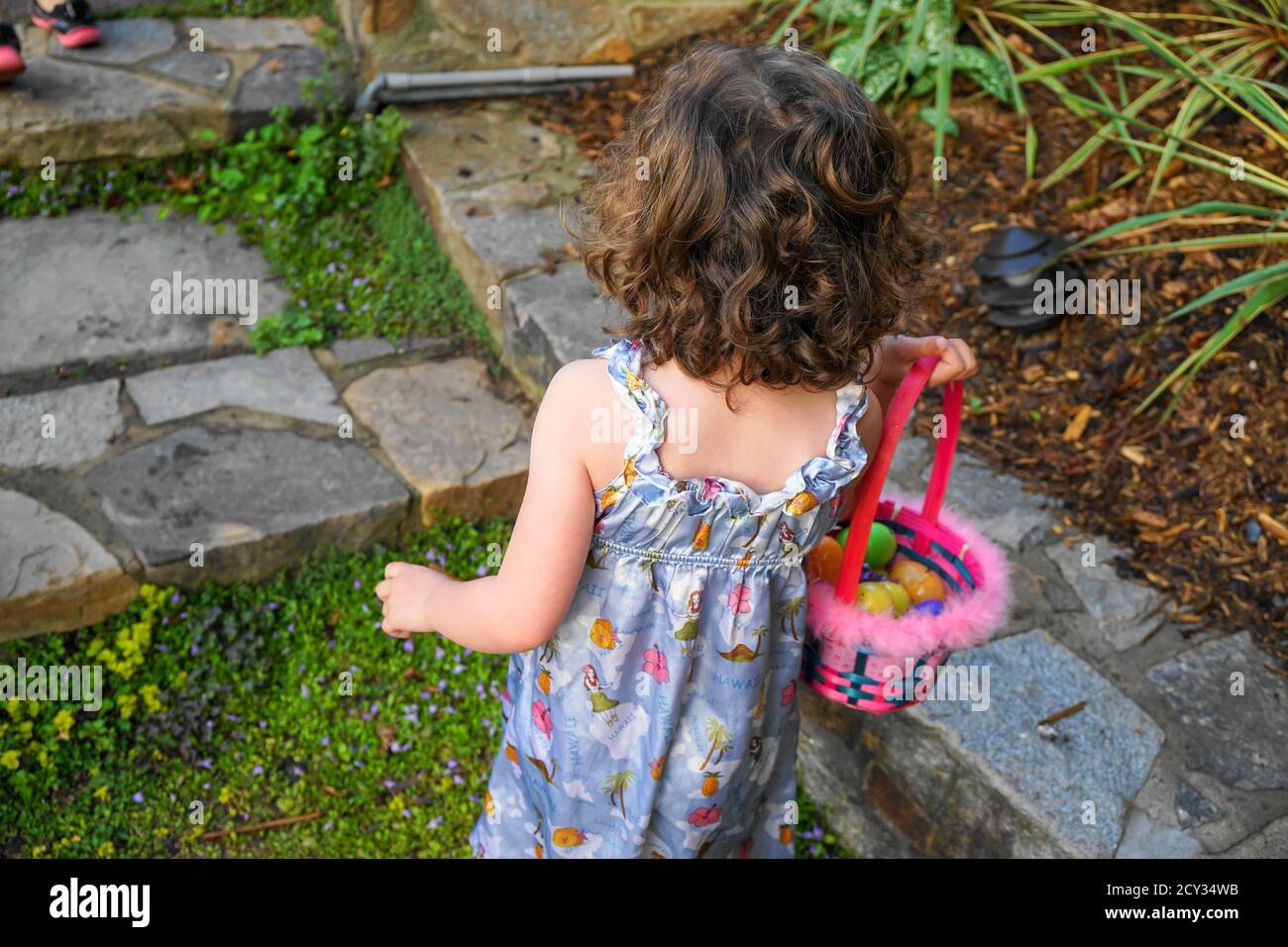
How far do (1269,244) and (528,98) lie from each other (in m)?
2.49

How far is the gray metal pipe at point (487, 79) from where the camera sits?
3770 mm

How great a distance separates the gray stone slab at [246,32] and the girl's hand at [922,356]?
314 centimetres

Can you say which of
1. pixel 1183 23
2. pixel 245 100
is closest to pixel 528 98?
pixel 245 100

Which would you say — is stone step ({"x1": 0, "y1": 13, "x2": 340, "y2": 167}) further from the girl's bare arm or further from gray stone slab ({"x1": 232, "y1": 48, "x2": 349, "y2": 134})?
the girl's bare arm

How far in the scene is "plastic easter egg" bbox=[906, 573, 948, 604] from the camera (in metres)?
1.80

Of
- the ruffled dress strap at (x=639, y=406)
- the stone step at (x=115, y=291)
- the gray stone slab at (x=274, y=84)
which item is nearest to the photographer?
the ruffled dress strap at (x=639, y=406)

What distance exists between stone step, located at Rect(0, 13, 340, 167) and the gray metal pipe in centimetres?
14

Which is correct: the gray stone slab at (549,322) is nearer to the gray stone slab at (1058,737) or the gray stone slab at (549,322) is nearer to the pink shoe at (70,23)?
the gray stone slab at (1058,737)

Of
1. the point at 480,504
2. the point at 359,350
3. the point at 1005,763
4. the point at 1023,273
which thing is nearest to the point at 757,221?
the point at 1005,763

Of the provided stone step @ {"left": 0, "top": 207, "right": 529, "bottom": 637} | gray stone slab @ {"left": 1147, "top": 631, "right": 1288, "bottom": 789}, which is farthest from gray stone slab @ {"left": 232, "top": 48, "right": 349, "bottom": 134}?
gray stone slab @ {"left": 1147, "top": 631, "right": 1288, "bottom": 789}

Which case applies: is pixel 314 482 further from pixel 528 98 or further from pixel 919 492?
pixel 528 98

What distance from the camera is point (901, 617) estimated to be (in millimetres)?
1664

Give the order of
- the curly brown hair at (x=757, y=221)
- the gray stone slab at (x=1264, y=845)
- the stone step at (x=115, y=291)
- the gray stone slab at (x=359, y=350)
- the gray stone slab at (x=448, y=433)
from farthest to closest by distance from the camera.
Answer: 1. the gray stone slab at (x=359, y=350)
2. the stone step at (x=115, y=291)
3. the gray stone slab at (x=448, y=433)
4. the gray stone slab at (x=1264, y=845)
5. the curly brown hair at (x=757, y=221)

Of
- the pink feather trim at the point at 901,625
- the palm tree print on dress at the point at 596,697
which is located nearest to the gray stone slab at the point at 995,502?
the pink feather trim at the point at 901,625
